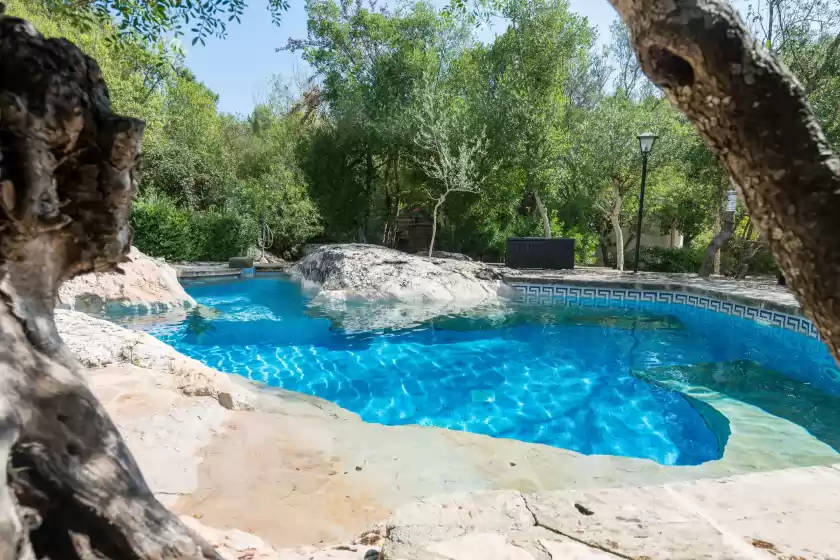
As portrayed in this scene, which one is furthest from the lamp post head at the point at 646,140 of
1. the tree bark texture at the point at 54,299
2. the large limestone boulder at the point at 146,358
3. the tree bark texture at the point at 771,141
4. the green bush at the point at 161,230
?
the green bush at the point at 161,230

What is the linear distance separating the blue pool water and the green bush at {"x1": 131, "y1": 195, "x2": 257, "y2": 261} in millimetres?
6872

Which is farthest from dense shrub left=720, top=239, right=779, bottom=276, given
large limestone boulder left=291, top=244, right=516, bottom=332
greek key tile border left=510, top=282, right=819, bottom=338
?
large limestone boulder left=291, top=244, right=516, bottom=332

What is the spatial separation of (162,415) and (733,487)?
154 inches

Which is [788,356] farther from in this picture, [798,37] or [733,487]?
[798,37]

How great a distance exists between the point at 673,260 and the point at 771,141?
1922 cm

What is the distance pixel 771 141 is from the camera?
1275mm

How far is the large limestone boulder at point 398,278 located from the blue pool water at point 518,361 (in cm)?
84

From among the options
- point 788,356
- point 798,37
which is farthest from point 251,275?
point 798,37

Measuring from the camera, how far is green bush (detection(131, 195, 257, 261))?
1688cm

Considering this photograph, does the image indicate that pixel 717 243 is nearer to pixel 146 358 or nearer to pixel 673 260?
pixel 673 260

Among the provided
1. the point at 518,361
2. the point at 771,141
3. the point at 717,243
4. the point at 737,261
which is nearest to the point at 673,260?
the point at 737,261

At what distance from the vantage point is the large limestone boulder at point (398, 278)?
480 inches

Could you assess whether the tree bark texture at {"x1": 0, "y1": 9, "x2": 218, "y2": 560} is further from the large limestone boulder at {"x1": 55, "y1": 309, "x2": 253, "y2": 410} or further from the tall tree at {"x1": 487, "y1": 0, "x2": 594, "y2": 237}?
the tall tree at {"x1": 487, "y1": 0, "x2": 594, "y2": 237}

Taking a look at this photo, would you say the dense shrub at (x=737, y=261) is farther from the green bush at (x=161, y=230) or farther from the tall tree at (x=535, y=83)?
the green bush at (x=161, y=230)
